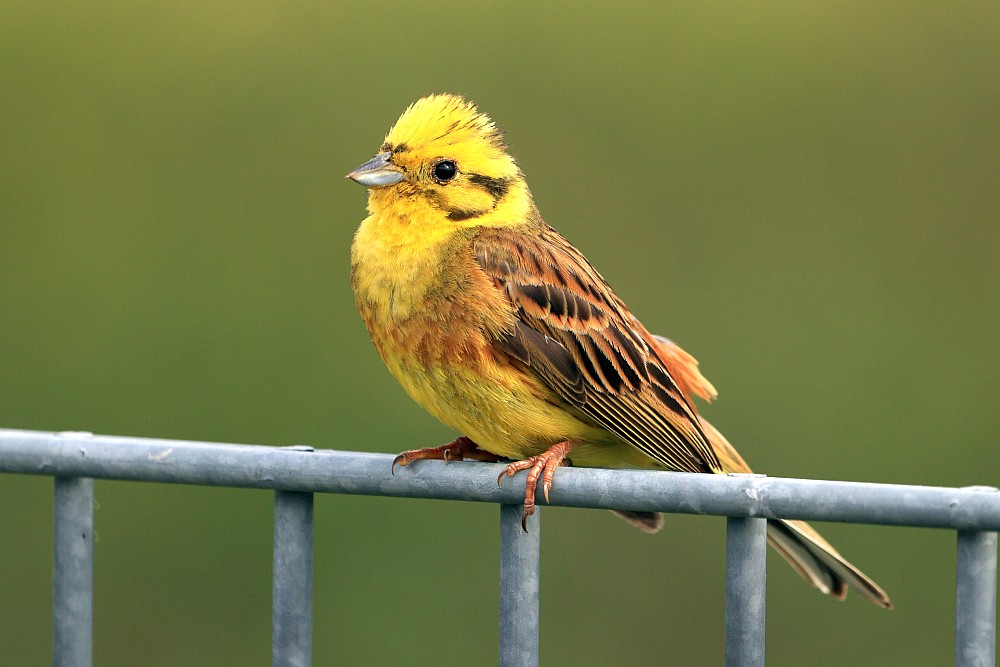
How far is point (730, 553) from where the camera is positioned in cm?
203

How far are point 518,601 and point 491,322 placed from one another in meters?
1.02

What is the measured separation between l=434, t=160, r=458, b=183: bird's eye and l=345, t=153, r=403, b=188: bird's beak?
0.32 ft

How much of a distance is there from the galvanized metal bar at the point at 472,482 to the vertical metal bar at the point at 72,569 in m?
0.05

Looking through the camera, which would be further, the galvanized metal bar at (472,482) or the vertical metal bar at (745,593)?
the vertical metal bar at (745,593)

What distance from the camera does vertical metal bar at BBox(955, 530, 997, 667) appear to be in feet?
6.05

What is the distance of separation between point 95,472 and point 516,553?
2.58ft

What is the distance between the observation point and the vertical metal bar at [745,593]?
2004mm

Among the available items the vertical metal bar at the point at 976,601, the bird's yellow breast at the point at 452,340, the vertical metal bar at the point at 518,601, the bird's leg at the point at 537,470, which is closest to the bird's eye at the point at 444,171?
the bird's yellow breast at the point at 452,340

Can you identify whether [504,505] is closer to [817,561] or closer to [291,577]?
[291,577]

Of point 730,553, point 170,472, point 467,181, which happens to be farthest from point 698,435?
point 170,472

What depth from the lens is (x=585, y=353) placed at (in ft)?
10.4

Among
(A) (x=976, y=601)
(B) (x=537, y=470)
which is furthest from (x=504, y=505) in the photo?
(A) (x=976, y=601)

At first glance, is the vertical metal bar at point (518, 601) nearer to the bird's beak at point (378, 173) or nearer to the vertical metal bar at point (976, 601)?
the vertical metal bar at point (976, 601)

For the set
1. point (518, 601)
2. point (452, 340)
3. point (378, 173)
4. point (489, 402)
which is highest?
point (378, 173)
